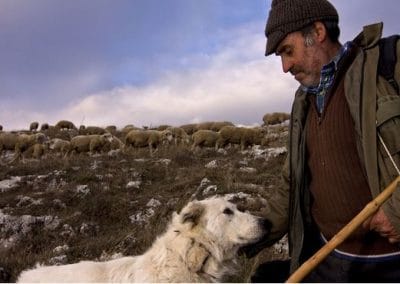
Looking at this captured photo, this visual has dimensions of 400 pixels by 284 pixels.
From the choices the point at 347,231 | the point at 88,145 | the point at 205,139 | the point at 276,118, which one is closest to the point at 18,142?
the point at 88,145

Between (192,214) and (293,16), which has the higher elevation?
(293,16)

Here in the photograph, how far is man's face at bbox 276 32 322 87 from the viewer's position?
417 centimetres

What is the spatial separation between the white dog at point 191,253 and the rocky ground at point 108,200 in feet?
2.30

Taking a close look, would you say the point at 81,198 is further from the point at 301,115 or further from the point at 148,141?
the point at 148,141

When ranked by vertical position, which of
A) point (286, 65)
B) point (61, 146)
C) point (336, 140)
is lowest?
point (61, 146)

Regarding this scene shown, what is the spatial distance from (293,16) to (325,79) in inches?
21.6

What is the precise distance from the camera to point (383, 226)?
144 inches

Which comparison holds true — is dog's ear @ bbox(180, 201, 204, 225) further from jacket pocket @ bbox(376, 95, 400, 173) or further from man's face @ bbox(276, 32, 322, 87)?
jacket pocket @ bbox(376, 95, 400, 173)

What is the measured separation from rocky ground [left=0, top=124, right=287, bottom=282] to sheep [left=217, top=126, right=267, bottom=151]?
7651 millimetres

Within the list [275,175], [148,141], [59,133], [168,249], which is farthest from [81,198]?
[59,133]

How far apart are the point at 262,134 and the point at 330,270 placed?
2552 centimetres

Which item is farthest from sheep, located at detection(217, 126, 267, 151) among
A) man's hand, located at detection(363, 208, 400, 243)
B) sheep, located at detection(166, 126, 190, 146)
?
man's hand, located at detection(363, 208, 400, 243)

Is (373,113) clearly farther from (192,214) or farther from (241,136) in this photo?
(241,136)

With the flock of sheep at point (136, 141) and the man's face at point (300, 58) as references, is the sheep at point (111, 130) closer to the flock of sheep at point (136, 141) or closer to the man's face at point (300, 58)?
the flock of sheep at point (136, 141)
